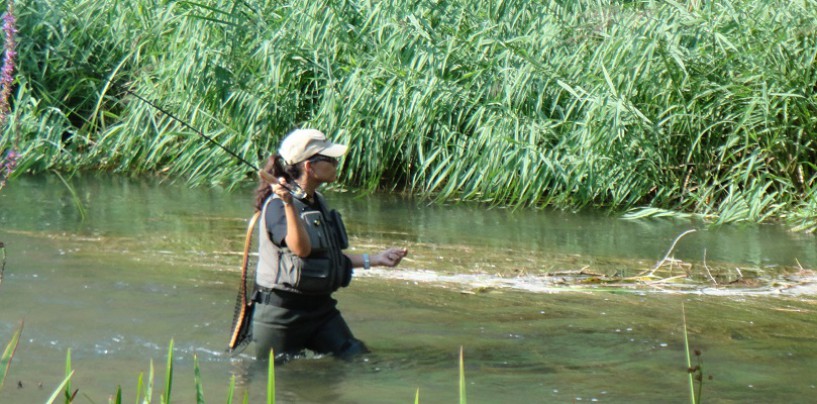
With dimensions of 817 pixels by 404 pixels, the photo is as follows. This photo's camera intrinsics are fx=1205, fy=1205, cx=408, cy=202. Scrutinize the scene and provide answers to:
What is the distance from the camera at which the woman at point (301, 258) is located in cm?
471

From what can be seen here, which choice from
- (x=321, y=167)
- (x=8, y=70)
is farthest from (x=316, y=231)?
(x=8, y=70)

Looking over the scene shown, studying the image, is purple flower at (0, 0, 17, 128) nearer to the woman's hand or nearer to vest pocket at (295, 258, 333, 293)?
the woman's hand

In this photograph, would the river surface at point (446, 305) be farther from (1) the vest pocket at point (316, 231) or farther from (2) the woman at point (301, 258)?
(1) the vest pocket at point (316, 231)

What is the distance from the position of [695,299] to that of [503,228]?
2.41 m

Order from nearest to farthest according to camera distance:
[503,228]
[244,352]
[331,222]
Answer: [331,222]
[244,352]
[503,228]

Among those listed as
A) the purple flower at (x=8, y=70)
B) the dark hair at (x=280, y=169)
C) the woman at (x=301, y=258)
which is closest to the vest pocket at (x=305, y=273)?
the woman at (x=301, y=258)

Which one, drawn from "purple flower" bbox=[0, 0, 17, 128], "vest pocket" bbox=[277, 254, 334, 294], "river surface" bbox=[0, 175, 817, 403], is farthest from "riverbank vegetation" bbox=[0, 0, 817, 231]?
"purple flower" bbox=[0, 0, 17, 128]

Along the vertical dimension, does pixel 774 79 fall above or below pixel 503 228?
above

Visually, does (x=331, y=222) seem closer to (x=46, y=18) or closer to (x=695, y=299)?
(x=695, y=299)

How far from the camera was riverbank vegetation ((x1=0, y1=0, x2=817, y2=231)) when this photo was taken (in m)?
8.95

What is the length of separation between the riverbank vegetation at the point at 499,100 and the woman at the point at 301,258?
4318mm

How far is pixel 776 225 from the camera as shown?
8.78 metres

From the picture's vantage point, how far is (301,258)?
4715 millimetres

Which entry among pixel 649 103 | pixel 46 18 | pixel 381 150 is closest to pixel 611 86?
pixel 649 103
